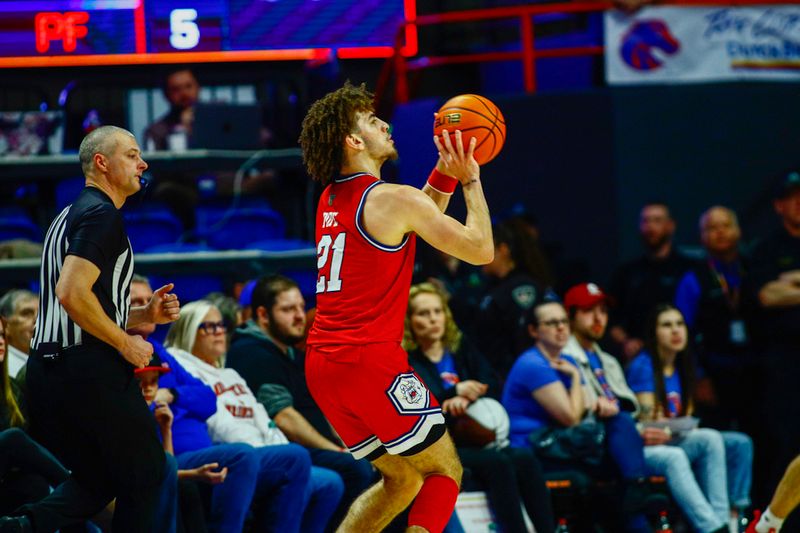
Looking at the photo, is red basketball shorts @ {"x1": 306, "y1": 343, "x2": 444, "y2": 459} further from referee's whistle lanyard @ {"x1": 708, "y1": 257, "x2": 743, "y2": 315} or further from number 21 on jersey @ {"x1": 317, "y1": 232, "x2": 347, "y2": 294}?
referee's whistle lanyard @ {"x1": 708, "y1": 257, "x2": 743, "y2": 315}

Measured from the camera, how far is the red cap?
8.70 metres

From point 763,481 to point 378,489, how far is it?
506 cm

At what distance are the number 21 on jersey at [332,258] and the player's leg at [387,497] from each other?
758mm

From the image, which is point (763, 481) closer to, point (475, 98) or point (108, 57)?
point (475, 98)

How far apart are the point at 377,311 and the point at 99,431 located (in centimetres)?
123

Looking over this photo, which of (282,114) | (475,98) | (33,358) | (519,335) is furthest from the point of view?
(282,114)

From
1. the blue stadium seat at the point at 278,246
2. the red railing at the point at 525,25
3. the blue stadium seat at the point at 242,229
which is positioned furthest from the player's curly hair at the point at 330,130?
the red railing at the point at 525,25

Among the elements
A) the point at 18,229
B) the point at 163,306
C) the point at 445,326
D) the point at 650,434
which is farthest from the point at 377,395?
the point at 18,229

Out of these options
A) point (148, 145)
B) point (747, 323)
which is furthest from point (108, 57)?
point (747, 323)

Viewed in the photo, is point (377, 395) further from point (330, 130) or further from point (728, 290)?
point (728, 290)

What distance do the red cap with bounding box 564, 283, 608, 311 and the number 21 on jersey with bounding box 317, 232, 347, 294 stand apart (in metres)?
3.73

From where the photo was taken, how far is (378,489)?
5.32 metres

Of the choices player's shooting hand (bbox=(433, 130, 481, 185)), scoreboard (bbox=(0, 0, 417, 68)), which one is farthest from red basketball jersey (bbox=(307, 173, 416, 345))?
scoreboard (bbox=(0, 0, 417, 68))

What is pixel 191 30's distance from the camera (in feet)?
38.9
